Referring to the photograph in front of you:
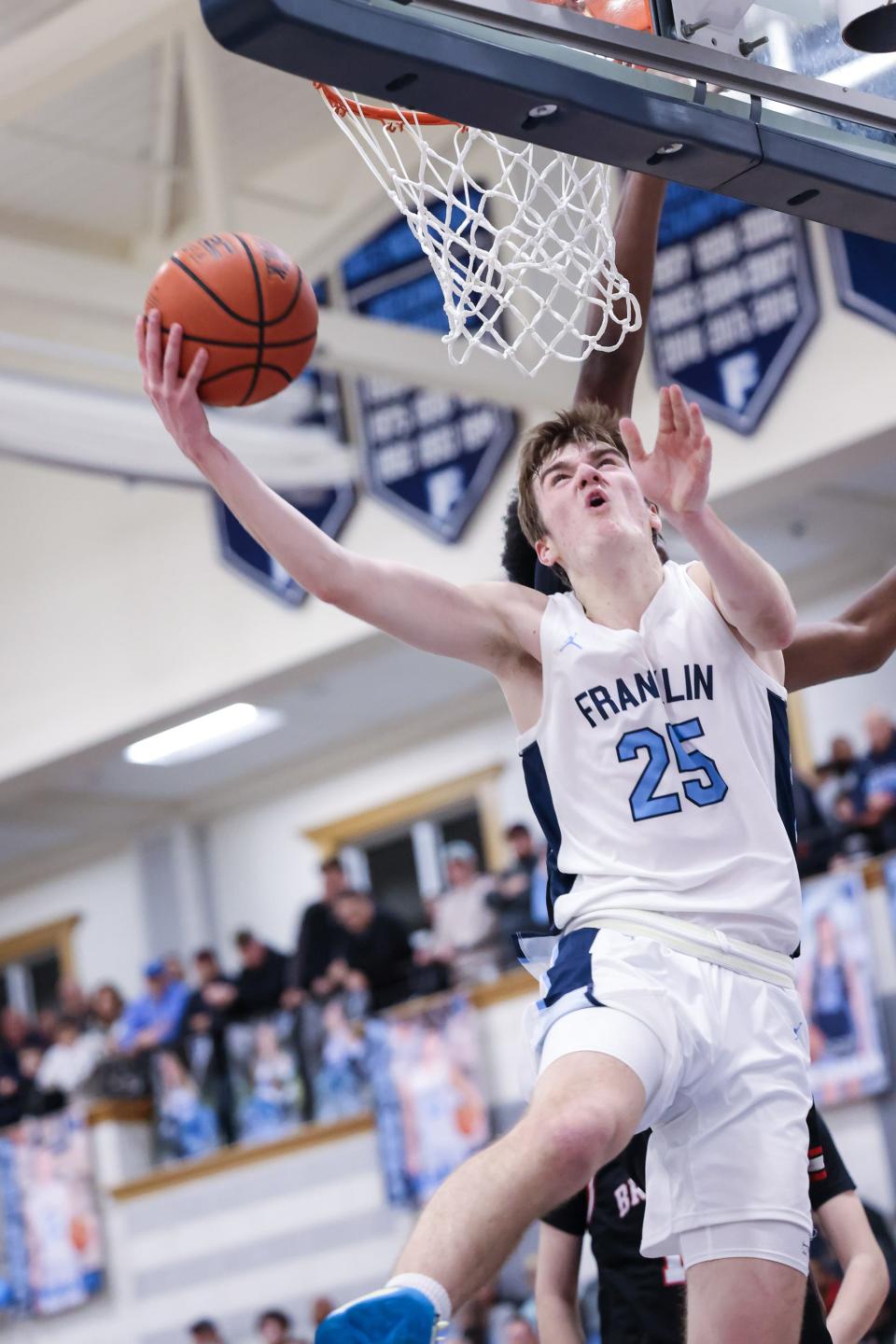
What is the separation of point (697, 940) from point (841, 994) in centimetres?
737

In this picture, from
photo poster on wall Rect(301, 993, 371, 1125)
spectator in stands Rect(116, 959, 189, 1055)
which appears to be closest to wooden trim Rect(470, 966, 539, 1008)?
photo poster on wall Rect(301, 993, 371, 1125)

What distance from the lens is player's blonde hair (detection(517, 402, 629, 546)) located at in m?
3.86

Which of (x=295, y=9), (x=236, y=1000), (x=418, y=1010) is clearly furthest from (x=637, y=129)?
(x=236, y=1000)

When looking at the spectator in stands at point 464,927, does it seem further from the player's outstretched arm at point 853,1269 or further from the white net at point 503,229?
the white net at point 503,229

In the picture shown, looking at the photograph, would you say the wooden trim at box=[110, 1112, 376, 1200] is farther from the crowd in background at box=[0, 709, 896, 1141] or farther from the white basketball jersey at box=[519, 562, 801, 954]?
the white basketball jersey at box=[519, 562, 801, 954]

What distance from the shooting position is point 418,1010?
12.1m

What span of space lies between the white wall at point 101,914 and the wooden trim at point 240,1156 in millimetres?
3967

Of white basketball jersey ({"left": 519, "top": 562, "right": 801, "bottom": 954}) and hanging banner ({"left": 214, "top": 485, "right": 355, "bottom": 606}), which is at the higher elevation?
hanging banner ({"left": 214, "top": 485, "right": 355, "bottom": 606})

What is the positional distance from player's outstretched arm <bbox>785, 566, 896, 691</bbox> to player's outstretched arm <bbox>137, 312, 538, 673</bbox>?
29.6 inches

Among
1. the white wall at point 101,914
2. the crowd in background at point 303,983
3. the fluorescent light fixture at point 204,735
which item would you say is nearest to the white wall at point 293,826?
the white wall at point 101,914

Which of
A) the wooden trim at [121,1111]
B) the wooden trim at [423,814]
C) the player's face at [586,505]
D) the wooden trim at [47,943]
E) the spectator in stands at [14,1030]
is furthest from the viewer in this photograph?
the wooden trim at [47,943]

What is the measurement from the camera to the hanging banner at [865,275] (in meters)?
10.9

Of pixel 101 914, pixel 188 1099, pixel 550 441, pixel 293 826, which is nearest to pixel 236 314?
pixel 550 441

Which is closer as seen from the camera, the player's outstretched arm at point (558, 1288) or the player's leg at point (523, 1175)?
the player's leg at point (523, 1175)
